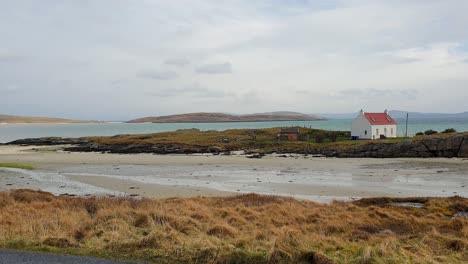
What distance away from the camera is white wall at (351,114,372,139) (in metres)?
63.8

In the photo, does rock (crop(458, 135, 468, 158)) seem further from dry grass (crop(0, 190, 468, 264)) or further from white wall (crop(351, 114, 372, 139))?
dry grass (crop(0, 190, 468, 264))

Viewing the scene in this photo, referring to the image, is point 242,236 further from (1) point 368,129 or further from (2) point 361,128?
(2) point 361,128

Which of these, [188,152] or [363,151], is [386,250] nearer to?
[363,151]

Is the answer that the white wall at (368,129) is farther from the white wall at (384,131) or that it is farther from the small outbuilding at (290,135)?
the small outbuilding at (290,135)

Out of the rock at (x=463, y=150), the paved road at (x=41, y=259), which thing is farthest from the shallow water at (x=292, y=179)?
the paved road at (x=41, y=259)

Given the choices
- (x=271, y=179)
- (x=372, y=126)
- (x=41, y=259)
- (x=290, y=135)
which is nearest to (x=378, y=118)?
(x=372, y=126)

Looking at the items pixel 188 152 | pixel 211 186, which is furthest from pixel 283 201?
pixel 188 152

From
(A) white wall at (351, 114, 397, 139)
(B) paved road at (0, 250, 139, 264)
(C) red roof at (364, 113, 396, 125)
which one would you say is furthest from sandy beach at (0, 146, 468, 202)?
(C) red roof at (364, 113, 396, 125)

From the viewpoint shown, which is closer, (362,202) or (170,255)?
(170,255)

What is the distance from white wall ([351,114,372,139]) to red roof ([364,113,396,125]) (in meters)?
0.64

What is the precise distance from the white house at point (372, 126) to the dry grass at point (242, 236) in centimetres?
4998

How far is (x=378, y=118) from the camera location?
65.2 m

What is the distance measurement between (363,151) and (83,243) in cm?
4803

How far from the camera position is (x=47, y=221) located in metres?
11.0
